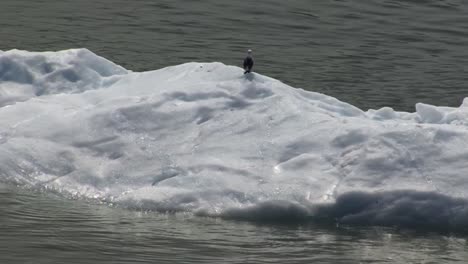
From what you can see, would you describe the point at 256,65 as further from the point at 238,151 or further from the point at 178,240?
the point at 178,240

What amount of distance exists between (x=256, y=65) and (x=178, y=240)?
842cm

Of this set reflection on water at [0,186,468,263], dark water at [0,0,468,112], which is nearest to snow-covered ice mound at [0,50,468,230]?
reflection on water at [0,186,468,263]

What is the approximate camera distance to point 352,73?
17125mm

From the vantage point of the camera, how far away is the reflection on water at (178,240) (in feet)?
28.4

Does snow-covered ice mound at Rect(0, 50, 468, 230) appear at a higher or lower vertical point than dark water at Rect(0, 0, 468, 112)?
lower

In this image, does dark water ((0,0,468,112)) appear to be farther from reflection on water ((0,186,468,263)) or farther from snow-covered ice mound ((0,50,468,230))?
reflection on water ((0,186,468,263))

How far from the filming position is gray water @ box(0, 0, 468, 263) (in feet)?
29.3

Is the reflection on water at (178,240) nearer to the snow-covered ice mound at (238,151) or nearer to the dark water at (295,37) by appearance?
the snow-covered ice mound at (238,151)

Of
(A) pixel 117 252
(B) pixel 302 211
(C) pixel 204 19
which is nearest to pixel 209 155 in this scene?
(B) pixel 302 211

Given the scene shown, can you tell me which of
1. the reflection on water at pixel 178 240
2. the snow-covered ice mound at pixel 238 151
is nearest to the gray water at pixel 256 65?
the reflection on water at pixel 178 240

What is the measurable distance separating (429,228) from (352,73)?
24.8ft

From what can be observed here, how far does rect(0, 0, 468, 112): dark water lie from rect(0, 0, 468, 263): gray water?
2 centimetres

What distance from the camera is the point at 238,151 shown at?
416 inches

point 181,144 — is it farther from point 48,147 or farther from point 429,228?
point 429,228
